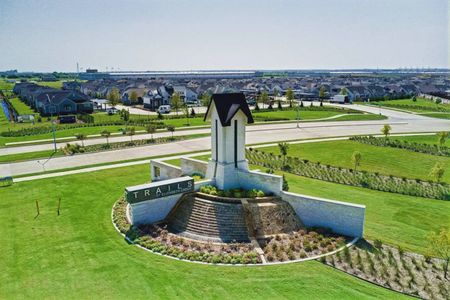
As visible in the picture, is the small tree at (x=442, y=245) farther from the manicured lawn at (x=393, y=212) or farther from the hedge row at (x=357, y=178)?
the hedge row at (x=357, y=178)

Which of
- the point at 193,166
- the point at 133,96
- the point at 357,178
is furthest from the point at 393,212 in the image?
the point at 133,96

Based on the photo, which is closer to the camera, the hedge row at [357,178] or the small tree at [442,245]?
the small tree at [442,245]

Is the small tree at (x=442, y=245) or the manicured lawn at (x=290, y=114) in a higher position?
the manicured lawn at (x=290, y=114)

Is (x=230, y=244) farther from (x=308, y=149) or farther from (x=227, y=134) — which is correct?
(x=308, y=149)

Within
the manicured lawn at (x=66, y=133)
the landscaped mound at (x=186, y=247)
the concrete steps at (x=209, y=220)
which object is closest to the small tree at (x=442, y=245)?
the landscaped mound at (x=186, y=247)

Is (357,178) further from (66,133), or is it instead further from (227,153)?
(66,133)

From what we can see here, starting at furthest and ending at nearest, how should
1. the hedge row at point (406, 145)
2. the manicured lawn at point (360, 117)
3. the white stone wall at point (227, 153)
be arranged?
the manicured lawn at point (360, 117), the hedge row at point (406, 145), the white stone wall at point (227, 153)
